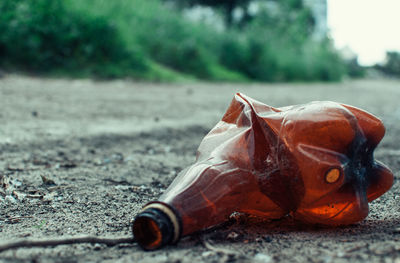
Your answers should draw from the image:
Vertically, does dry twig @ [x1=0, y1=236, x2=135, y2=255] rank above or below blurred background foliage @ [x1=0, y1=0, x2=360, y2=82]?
below

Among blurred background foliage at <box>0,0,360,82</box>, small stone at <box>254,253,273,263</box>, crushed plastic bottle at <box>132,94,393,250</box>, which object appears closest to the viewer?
small stone at <box>254,253,273,263</box>

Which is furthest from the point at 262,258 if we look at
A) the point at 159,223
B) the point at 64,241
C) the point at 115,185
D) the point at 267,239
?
the point at 115,185

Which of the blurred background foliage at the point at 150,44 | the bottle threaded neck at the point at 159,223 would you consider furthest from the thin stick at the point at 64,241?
the blurred background foliage at the point at 150,44

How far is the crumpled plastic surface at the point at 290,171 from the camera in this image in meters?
1.26

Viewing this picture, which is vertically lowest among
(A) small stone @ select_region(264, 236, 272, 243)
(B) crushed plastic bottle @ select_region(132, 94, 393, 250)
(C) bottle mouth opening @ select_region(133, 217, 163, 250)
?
(A) small stone @ select_region(264, 236, 272, 243)

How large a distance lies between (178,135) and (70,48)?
430cm

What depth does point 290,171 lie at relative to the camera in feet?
4.32

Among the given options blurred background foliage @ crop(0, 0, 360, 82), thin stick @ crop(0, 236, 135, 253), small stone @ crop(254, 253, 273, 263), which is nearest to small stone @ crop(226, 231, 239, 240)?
small stone @ crop(254, 253, 273, 263)

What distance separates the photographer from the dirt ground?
118cm

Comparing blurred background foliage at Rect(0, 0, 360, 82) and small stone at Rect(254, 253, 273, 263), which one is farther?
blurred background foliage at Rect(0, 0, 360, 82)

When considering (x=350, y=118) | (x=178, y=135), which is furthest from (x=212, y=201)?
(x=178, y=135)

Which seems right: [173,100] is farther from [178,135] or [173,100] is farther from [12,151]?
[12,151]

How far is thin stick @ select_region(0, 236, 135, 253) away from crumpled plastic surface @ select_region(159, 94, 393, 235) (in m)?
0.22

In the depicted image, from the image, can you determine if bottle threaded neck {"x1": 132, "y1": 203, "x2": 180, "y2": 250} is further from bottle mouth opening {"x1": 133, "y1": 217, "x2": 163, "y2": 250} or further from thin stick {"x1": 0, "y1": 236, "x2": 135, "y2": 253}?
thin stick {"x1": 0, "y1": 236, "x2": 135, "y2": 253}
